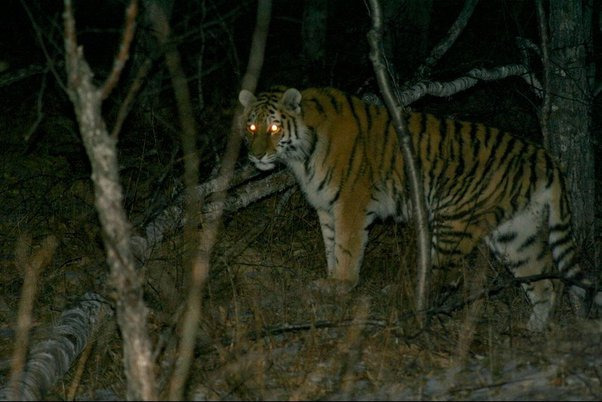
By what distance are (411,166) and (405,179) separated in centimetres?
158

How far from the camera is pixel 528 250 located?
5762 millimetres

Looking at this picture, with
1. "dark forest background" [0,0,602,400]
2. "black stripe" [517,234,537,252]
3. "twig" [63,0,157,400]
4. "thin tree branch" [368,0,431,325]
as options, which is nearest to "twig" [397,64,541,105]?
"dark forest background" [0,0,602,400]

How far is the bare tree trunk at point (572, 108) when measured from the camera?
661cm

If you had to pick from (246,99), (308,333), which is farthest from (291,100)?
(308,333)

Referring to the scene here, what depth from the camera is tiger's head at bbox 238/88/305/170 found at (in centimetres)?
629

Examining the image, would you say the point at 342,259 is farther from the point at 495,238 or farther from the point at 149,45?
Result: the point at 149,45

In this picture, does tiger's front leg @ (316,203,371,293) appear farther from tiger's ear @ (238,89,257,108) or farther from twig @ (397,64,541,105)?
twig @ (397,64,541,105)

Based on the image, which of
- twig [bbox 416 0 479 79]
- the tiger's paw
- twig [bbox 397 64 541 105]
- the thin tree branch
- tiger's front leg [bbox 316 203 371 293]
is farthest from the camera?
twig [bbox 416 0 479 79]

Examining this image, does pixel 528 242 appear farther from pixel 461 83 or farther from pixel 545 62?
pixel 461 83

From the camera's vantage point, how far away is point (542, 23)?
6195 millimetres

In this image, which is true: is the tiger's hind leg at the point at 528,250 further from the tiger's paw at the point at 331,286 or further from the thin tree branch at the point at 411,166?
the thin tree branch at the point at 411,166

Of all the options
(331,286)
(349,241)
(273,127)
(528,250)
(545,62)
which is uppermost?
(545,62)

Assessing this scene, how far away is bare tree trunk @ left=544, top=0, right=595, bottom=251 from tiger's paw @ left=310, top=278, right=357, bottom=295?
1837 millimetres

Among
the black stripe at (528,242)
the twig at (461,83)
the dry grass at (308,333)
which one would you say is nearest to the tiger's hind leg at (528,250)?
the black stripe at (528,242)
